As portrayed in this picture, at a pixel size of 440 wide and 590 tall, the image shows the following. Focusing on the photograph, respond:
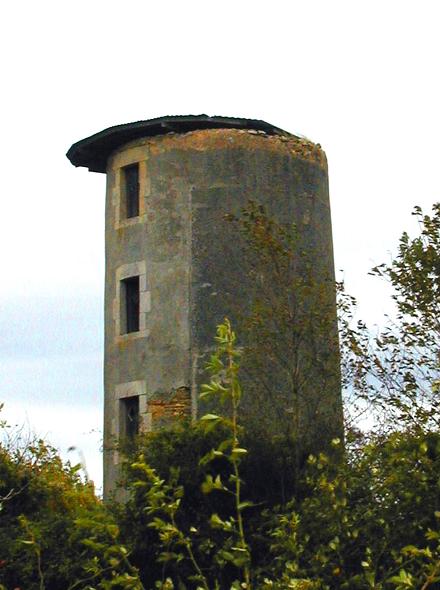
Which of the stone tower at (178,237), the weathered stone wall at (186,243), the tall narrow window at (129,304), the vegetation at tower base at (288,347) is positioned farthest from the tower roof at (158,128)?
the vegetation at tower base at (288,347)

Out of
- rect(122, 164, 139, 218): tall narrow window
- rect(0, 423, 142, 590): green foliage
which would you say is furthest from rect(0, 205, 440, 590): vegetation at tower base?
rect(122, 164, 139, 218): tall narrow window

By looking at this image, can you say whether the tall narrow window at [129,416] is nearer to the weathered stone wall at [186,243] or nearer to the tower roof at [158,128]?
the weathered stone wall at [186,243]

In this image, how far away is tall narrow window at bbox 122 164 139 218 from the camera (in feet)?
85.9

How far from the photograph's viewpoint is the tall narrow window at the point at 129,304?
84.0 feet

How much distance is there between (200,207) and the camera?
24953 millimetres

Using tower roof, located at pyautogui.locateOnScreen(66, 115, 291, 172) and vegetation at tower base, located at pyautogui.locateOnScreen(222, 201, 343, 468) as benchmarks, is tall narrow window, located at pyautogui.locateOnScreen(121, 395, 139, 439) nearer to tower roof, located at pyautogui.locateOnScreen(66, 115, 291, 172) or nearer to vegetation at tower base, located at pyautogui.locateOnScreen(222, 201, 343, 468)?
vegetation at tower base, located at pyautogui.locateOnScreen(222, 201, 343, 468)

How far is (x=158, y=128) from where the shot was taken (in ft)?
84.6

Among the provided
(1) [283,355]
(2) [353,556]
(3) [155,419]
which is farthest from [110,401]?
(2) [353,556]

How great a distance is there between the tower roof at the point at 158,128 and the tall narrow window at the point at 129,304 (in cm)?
303

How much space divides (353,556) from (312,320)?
20.7 feet

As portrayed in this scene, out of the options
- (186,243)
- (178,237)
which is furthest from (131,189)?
(186,243)

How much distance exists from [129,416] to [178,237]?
12.0 ft

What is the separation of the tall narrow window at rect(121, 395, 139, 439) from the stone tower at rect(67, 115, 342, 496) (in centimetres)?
2

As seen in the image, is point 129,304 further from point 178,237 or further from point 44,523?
point 44,523
